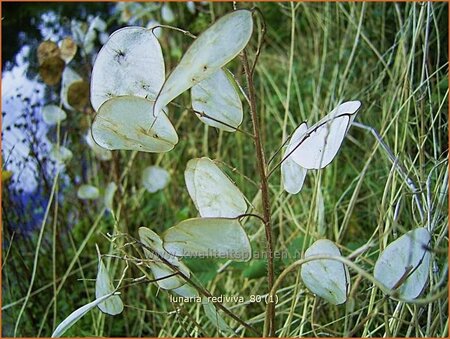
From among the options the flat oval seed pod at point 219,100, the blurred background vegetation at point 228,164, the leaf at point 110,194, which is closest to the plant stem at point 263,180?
the flat oval seed pod at point 219,100

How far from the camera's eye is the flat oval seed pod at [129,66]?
39 cm

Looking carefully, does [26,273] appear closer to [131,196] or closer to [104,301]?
[131,196]

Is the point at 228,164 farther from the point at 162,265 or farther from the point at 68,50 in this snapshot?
the point at 162,265

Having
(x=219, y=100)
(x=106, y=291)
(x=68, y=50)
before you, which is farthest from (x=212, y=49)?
(x=68, y=50)

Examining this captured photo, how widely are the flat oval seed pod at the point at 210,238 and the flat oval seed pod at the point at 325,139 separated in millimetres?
62

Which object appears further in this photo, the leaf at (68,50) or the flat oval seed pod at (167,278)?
the leaf at (68,50)

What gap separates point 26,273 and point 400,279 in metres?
0.59

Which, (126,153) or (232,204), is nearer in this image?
(232,204)

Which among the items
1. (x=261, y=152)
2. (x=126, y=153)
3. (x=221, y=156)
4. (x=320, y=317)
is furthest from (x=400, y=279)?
(x=126, y=153)

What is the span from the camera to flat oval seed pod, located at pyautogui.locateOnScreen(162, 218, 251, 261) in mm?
354

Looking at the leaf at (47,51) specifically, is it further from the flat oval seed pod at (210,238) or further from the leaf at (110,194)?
the flat oval seed pod at (210,238)

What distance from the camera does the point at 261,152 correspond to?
386 mm

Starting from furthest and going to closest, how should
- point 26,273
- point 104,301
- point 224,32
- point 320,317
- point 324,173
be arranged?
point 324,173, point 26,273, point 320,317, point 104,301, point 224,32

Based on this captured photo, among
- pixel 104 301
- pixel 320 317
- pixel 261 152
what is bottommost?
pixel 320 317
